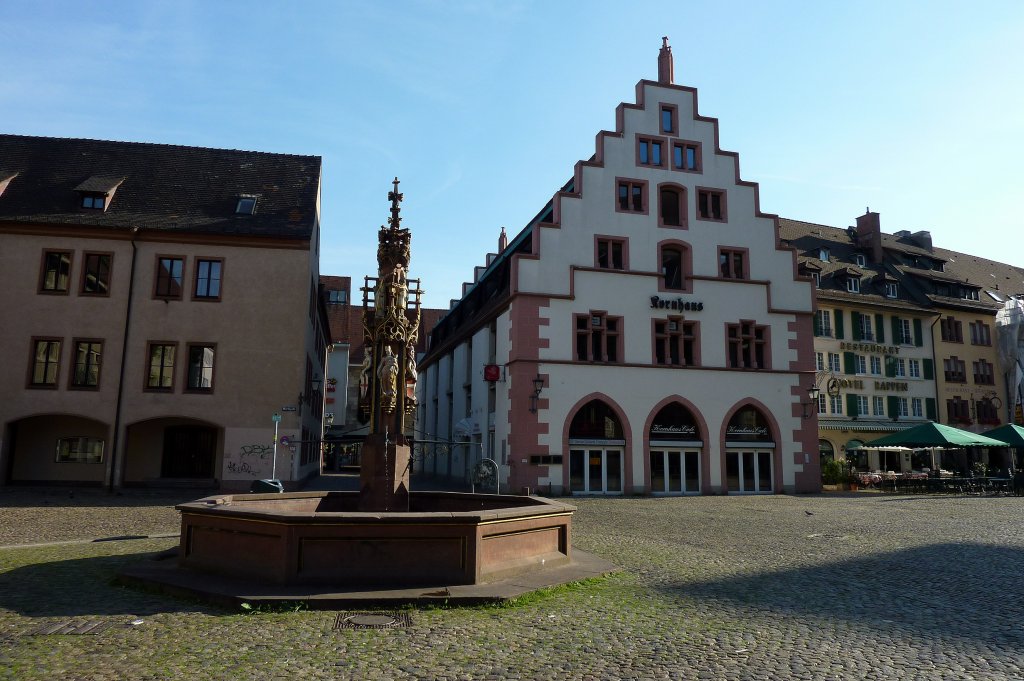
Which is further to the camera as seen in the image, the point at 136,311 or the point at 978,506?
the point at 136,311

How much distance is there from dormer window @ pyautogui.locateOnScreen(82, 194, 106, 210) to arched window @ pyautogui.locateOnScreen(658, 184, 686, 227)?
888 inches

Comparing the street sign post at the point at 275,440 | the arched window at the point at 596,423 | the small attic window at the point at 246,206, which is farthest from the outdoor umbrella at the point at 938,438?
the small attic window at the point at 246,206

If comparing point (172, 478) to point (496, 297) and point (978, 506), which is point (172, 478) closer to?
point (496, 297)

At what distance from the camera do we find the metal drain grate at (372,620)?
7.60 metres

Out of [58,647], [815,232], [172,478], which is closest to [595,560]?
[58,647]

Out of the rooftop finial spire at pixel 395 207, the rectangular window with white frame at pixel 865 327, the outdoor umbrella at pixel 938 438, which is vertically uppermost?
the rectangular window with white frame at pixel 865 327

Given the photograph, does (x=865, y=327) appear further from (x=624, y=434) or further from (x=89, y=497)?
(x=89, y=497)

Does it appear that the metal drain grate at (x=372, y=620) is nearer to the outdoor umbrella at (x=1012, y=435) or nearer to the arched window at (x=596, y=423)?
the arched window at (x=596, y=423)

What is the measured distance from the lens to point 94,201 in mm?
Answer: 29391

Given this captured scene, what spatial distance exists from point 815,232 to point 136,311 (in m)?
42.3

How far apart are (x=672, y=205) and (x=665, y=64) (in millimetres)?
7614

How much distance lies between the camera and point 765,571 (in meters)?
11.4

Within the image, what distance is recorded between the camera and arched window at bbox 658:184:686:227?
108ft

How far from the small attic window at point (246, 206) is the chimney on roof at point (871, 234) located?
4039 cm
